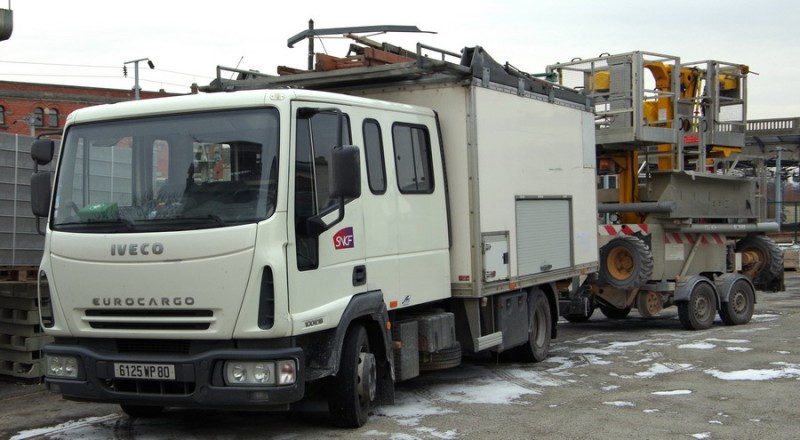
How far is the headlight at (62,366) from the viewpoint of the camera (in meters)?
6.92

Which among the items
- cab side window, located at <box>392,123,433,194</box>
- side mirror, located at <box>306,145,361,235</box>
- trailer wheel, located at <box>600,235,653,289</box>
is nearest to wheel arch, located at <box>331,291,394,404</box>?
Result: side mirror, located at <box>306,145,361,235</box>

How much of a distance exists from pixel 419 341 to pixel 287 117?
284 centimetres

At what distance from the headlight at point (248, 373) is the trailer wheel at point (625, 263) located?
8228 millimetres

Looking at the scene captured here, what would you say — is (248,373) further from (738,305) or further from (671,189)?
(738,305)

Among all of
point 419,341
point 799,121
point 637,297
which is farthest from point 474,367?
point 799,121

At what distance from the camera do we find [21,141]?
967 centimetres

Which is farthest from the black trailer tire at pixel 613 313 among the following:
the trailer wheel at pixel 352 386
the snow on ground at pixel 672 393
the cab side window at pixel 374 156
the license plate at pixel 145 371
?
the license plate at pixel 145 371

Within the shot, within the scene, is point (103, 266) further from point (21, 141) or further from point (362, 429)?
point (21, 141)

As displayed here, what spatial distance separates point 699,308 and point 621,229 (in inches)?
69.0

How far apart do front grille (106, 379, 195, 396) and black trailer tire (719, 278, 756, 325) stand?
10.1 metres

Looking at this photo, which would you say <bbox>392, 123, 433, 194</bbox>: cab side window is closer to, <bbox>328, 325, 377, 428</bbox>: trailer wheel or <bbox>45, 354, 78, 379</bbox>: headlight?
<bbox>328, 325, 377, 428</bbox>: trailer wheel

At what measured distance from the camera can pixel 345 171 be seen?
21.8 feet

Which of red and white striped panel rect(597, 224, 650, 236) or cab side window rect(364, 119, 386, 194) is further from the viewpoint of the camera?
red and white striped panel rect(597, 224, 650, 236)

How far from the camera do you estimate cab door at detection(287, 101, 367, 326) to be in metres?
6.62
